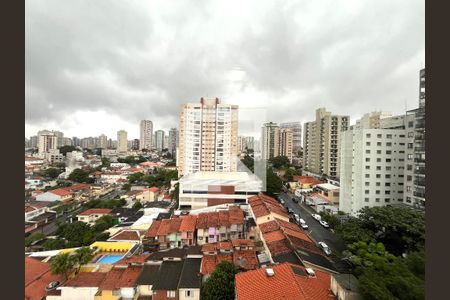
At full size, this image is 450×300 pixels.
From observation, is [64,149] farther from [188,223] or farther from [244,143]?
[188,223]

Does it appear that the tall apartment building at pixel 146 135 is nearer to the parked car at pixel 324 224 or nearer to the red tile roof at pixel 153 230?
A: the red tile roof at pixel 153 230

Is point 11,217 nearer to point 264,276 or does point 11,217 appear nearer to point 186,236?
point 264,276

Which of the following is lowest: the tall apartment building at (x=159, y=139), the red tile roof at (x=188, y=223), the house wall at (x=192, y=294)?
the house wall at (x=192, y=294)

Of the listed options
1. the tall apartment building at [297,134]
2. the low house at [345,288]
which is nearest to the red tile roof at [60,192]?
the low house at [345,288]

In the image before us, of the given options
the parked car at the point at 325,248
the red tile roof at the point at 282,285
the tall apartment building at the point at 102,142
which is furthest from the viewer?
the tall apartment building at the point at 102,142

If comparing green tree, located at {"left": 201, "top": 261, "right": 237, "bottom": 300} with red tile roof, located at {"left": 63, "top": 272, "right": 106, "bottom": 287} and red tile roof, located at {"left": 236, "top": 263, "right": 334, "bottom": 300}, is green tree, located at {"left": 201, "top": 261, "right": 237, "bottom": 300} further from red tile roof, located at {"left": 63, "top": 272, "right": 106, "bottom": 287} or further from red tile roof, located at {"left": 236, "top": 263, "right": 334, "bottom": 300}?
red tile roof, located at {"left": 63, "top": 272, "right": 106, "bottom": 287}

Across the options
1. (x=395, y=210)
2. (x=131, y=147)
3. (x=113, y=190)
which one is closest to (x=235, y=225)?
(x=395, y=210)

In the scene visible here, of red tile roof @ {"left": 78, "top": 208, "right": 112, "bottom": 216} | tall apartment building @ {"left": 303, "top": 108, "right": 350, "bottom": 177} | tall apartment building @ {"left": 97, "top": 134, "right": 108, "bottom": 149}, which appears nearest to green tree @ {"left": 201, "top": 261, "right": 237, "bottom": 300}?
red tile roof @ {"left": 78, "top": 208, "right": 112, "bottom": 216}
